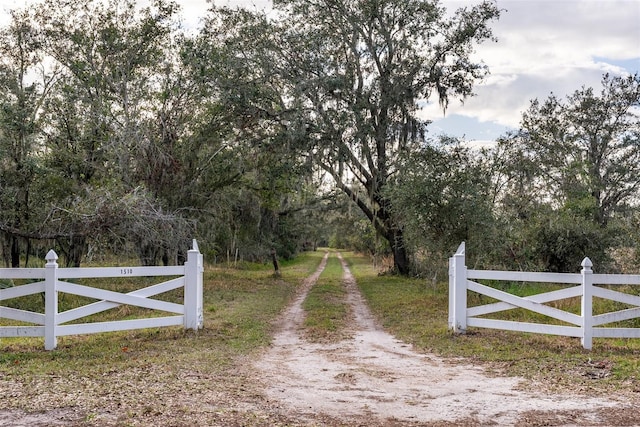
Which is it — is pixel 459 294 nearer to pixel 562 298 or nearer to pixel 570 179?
pixel 562 298

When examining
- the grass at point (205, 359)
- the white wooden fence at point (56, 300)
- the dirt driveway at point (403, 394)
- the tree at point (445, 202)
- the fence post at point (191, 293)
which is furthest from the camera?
the tree at point (445, 202)

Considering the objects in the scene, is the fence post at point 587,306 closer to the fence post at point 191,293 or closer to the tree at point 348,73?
the fence post at point 191,293

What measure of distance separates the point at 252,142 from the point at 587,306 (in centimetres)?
1425

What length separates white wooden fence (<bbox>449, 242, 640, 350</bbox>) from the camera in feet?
28.7

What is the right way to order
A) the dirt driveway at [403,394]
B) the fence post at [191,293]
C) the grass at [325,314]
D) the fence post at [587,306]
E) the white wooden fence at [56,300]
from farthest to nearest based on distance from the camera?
the grass at [325,314], the fence post at [191,293], the fence post at [587,306], the white wooden fence at [56,300], the dirt driveway at [403,394]

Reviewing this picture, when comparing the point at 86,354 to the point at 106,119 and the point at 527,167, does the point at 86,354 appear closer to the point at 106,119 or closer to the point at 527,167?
the point at 106,119

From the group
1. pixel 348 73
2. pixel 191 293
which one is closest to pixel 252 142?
pixel 348 73

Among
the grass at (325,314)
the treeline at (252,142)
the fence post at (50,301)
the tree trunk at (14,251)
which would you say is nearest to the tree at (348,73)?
the treeline at (252,142)

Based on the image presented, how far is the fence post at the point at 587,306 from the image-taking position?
871 cm

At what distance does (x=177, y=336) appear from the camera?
978 centimetres

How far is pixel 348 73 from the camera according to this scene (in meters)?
21.8

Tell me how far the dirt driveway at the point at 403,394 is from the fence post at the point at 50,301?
315cm

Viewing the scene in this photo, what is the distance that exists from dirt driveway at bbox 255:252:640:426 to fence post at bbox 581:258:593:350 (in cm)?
220

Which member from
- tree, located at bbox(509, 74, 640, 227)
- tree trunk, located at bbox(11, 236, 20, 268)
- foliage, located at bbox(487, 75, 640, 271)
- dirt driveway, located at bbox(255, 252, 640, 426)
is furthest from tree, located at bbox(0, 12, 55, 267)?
tree, located at bbox(509, 74, 640, 227)
